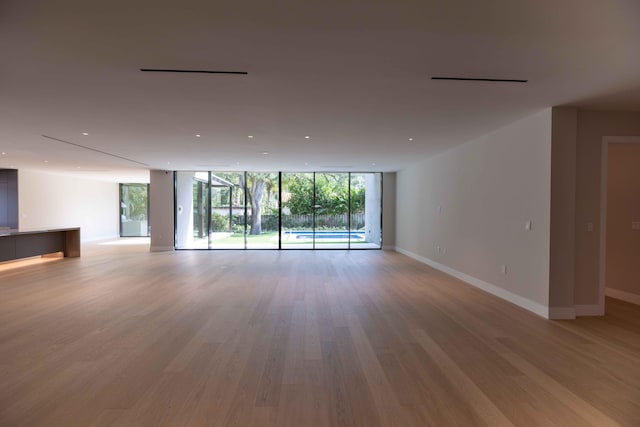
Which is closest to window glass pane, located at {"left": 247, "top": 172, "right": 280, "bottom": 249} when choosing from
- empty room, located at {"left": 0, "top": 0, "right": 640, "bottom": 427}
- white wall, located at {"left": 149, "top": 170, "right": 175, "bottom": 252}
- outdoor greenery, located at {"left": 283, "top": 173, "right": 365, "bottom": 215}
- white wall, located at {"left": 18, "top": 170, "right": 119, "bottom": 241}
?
outdoor greenery, located at {"left": 283, "top": 173, "right": 365, "bottom": 215}

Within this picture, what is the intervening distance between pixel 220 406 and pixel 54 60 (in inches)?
128

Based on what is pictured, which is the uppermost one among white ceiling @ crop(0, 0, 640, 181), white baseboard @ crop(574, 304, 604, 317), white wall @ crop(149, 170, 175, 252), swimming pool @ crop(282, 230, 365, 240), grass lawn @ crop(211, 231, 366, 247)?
white ceiling @ crop(0, 0, 640, 181)

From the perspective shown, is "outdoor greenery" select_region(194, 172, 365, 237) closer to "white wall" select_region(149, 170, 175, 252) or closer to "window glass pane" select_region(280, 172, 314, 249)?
"window glass pane" select_region(280, 172, 314, 249)

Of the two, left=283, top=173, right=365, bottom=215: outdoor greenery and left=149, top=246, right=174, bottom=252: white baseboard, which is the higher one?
left=283, top=173, right=365, bottom=215: outdoor greenery

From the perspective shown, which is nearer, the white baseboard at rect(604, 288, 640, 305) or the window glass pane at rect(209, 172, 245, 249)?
the white baseboard at rect(604, 288, 640, 305)

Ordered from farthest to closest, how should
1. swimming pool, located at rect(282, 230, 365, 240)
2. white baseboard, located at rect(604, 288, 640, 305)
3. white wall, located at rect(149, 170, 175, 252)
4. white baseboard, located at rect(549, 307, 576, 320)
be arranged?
swimming pool, located at rect(282, 230, 365, 240) → white wall, located at rect(149, 170, 175, 252) → white baseboard, located at rect(604, 288, 640, 305) → white baseboard, located at rect(549, 307, 576, 320)

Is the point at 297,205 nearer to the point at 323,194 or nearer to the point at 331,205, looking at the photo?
the point at 323,194

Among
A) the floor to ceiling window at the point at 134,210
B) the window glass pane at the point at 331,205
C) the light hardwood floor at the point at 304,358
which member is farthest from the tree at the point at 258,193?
the floor to ceiling window at the point at 134,210

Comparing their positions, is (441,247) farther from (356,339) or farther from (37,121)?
(37,121)

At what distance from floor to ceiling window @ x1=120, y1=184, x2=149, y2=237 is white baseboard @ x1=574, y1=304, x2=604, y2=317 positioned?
16.4 metres

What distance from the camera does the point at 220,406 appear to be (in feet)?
7.79

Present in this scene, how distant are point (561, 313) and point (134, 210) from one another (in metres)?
17.0

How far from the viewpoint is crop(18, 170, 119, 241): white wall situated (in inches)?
461

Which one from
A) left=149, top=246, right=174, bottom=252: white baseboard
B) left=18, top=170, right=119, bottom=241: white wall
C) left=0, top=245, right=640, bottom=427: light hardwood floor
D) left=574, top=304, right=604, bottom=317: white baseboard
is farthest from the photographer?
left=18, top=170, right=119, bottom=241: white wall
